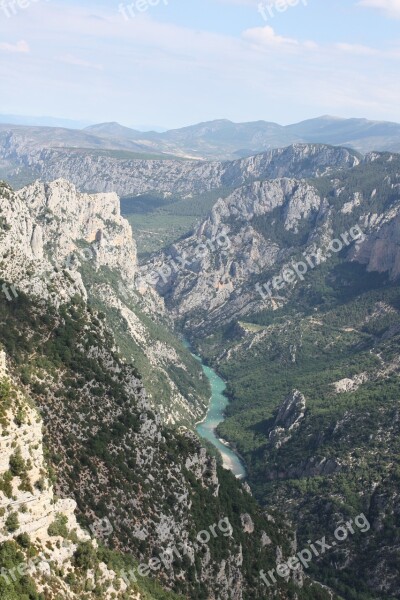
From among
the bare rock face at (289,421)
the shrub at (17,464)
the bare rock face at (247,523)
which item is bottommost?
the bare rock face at (289,421)

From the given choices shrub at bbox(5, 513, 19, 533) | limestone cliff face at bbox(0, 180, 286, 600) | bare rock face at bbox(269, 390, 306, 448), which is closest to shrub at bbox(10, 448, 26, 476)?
shrub at bbox(5, 513, 19, 533)

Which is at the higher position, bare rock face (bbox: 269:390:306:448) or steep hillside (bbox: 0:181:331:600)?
steep hillside (bbox: 0:181:331:600)

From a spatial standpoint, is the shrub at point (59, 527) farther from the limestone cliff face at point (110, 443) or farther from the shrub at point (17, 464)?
the limestone cliff face at point (110, 443)

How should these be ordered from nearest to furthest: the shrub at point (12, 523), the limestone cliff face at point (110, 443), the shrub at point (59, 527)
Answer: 1. the shrub at point (12, 523)
2. the shrub at point (59, 527)
3. the limestone cliff face at point (110, 443)

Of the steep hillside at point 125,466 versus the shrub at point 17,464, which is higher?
the shrub at point 17,464

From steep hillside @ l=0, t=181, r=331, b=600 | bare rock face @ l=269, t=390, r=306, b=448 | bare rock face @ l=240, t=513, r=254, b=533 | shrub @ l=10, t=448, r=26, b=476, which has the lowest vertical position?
bare rock face @ l=269, t=390, r=306, b=448

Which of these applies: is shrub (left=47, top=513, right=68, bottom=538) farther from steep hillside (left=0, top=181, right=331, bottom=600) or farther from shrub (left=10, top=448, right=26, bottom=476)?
steep hillside (left=0, top=181, right=331, bottom=600)

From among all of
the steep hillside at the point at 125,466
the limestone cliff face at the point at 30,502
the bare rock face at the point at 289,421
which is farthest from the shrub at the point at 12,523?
the bare rock face at the point at 289,421

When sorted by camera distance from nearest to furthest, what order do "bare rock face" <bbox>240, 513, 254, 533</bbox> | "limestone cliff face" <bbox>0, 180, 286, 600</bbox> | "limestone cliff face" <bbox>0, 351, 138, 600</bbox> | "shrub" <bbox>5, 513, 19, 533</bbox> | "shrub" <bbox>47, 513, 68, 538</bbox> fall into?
"shrub" <bbox>5, 513, 19, 533</bbox> < "limestone cliff face" <bbox>0, 351, 138, 600</bbox> < "shrub" <bbox>47, 513, 68, 538</bbox> < "limestone cliff face" <bbox>0, 180, 286, 600</bbox> < "bare rock face" <bbox>240, 513, 254, 533</bbox>

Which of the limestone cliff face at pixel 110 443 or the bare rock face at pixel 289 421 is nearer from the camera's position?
A: the limestone cliff face at pixel 110 443

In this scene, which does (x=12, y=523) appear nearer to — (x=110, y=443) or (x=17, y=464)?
(x=17, y=464)

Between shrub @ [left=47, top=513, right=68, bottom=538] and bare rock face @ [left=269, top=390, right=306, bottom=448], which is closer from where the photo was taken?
shrub @ [left=47, top=513, right=68, bottom=538]

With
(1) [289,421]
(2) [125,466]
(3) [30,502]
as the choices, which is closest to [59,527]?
(3) [30,502]
